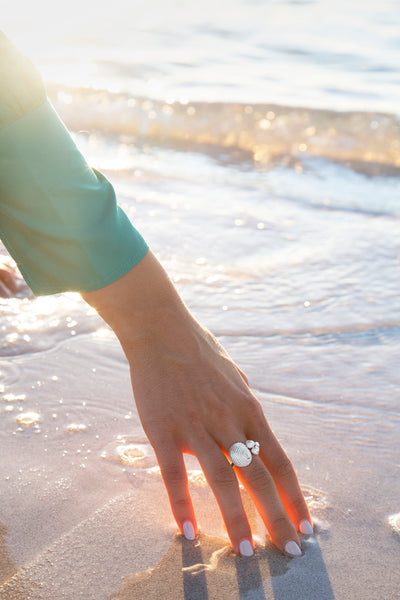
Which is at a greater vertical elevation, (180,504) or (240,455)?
(240,455)

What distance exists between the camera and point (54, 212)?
101 cm

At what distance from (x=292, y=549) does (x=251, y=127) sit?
6.19 meters

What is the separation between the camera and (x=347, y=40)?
12.1 meters

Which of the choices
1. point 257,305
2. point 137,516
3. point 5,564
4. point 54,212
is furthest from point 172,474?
point 257,305

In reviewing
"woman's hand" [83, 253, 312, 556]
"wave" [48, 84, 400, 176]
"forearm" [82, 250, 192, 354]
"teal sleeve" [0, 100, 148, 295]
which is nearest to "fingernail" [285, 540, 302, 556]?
"woman's hand" [83, 253, 312, 556]

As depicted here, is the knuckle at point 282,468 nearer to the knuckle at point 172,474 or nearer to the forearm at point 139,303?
the knuckle at point 172,474

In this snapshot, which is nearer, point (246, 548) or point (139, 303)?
point (139, 303)

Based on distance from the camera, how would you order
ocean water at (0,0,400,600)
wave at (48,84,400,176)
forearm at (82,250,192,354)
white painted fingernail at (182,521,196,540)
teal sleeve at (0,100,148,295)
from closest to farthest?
teal sleeve at (0,100,148,295) < forearm at (82,250,192,354) < white painted fingernail at (182,521,196,540) < ocean water at (0,0,400,600) < wave at (48,84,400,176)

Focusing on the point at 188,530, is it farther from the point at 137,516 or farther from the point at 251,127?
the point at 251,127

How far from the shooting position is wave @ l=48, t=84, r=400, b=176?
6.21 meters

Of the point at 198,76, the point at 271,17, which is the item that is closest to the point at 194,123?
the point at 198,76

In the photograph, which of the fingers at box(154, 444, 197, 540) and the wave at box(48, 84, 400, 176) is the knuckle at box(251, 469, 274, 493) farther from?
the wave at box(48, 84, 400, 176)

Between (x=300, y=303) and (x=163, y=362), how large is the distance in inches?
57.7

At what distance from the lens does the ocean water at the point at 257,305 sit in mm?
1516
